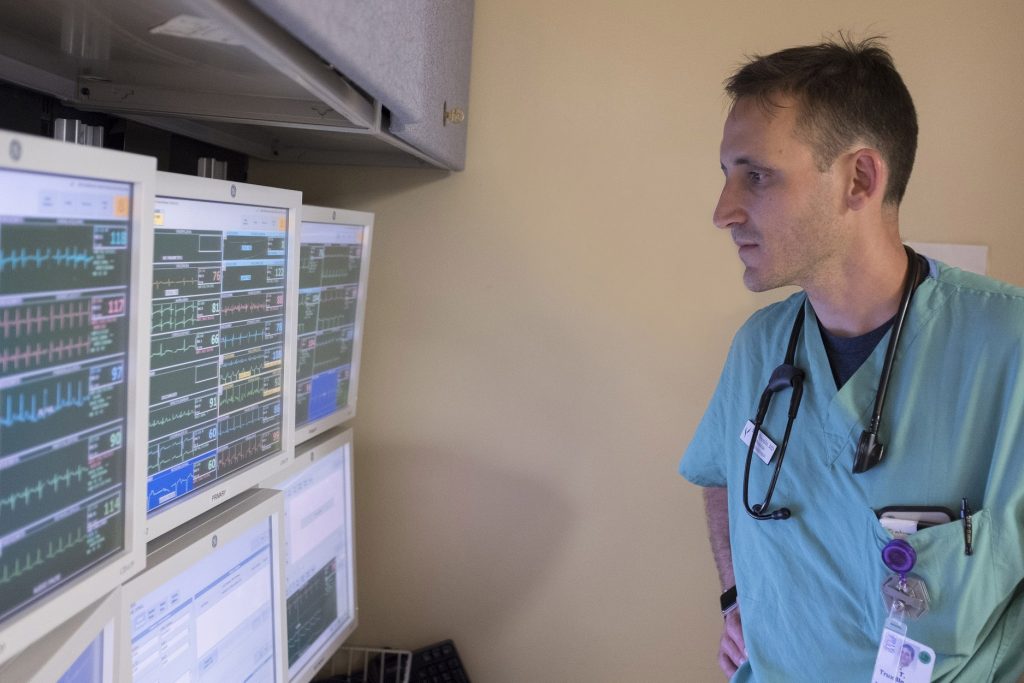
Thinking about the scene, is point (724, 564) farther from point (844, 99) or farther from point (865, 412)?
point (844, 99)

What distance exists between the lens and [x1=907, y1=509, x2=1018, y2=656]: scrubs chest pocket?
1072 mm

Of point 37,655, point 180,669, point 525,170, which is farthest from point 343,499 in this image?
point 37,655

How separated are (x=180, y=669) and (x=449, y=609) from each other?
907 mm

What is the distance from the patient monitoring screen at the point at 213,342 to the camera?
894 millimetres

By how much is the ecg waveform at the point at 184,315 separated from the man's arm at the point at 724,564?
994mm

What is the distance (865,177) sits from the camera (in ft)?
3.84

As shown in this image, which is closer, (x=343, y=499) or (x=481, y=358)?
(x=343, y=499)

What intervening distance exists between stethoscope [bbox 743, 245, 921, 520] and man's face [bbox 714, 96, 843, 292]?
116 mm

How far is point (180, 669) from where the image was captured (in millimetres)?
956

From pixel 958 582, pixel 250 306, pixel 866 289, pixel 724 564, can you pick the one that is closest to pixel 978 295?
pixel 866 289

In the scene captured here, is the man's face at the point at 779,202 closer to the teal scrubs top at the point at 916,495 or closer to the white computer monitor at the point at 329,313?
the teal scrubs top at the point at 916,495

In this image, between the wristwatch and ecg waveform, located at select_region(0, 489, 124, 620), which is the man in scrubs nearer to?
the wristwatch

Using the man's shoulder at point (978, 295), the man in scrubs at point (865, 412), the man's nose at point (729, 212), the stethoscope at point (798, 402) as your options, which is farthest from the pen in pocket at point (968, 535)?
the man's nose at point (729, 212)

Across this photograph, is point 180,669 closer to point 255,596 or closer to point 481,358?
point 255,596
